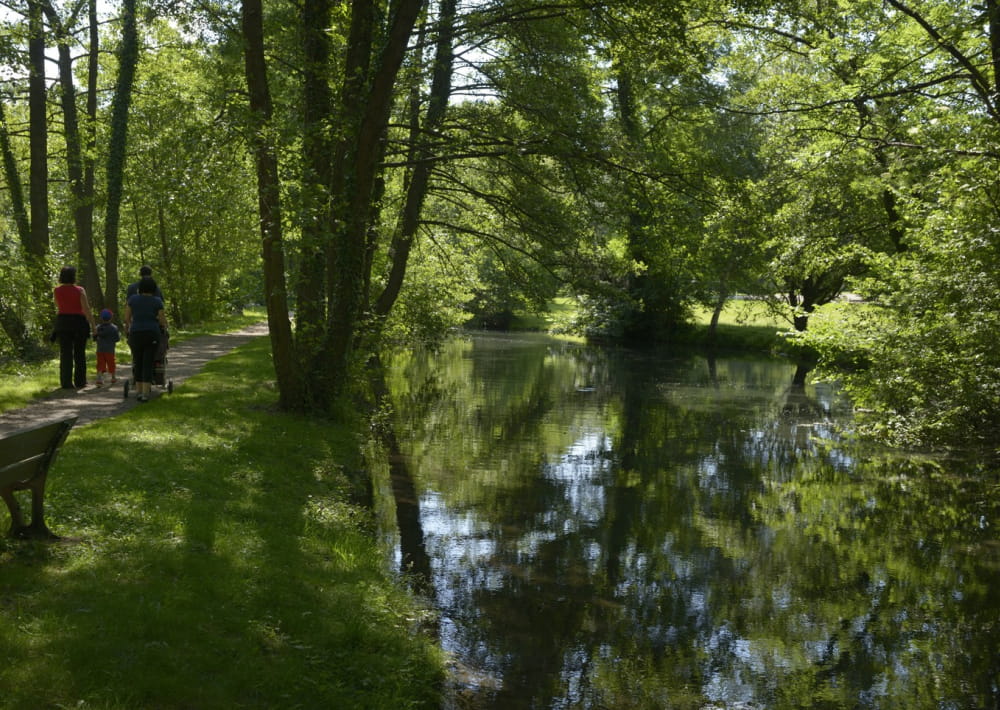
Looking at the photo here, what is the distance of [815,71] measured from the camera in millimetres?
22609

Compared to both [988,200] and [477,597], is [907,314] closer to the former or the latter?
[988,200]

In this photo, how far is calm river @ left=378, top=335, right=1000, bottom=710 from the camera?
7156 mm

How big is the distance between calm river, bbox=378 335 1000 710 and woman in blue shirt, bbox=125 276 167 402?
4234mm

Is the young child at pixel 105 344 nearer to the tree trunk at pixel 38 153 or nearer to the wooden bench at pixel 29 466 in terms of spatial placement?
the tree trunk at pixel 38 153

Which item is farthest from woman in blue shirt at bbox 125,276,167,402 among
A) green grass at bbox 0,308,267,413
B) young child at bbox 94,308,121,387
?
green grass at bbox 0,308,267,413

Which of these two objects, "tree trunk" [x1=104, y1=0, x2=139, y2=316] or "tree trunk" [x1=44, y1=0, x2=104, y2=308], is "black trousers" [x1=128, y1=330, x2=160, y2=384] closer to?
"tree trunk" [x1=44, y1=0, x2=104, y2=308]

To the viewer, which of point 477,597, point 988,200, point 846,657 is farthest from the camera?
point 988,200

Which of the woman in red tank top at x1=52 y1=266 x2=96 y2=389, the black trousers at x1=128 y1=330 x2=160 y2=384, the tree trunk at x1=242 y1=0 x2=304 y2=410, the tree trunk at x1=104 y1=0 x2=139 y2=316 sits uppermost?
the tree trunk at x1=104 y1=0 x2=139 y2=316

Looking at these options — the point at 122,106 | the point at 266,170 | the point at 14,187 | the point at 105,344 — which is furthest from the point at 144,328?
the point at 122,106

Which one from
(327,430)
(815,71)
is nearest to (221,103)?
(327,430)

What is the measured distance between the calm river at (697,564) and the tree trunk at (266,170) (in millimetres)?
3261

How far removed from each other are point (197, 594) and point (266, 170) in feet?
23.2

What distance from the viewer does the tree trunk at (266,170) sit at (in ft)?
36.4

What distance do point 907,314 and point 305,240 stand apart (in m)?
11.1
